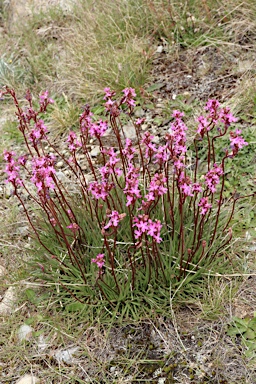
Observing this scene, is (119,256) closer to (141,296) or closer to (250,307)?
(141,296)

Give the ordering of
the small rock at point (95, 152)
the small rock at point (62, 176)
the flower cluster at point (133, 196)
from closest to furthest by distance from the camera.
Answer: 1. the flower cluster at point (133, 196)
2. the small rock at point (62, 176)
3. the small rock at point (95, 152)

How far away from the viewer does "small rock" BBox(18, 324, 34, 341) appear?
2783mm

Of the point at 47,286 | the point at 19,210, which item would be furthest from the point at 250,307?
the point at 19,210

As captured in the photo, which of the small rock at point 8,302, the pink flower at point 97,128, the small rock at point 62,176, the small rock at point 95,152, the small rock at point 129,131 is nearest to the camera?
the pink flower at point 97,128

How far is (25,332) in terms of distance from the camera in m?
2.80

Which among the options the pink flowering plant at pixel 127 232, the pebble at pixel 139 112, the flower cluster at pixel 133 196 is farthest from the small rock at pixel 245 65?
the pink flowering plant at pixel 127 232

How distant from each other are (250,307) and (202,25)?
11.0ft

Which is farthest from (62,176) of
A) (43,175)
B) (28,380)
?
(28,380)

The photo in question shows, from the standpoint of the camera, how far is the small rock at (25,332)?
278 centimetres

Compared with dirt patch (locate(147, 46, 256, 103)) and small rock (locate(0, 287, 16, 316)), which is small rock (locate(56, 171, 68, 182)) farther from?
dirt patch (locate(147, 46, 256, 103))

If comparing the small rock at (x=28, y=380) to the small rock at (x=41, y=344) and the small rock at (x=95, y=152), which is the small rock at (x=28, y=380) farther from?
the small rock at (x=95, y=152)

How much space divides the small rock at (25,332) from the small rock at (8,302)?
186 millimetres

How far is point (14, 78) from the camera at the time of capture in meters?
5.44

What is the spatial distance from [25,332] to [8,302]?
29cm
